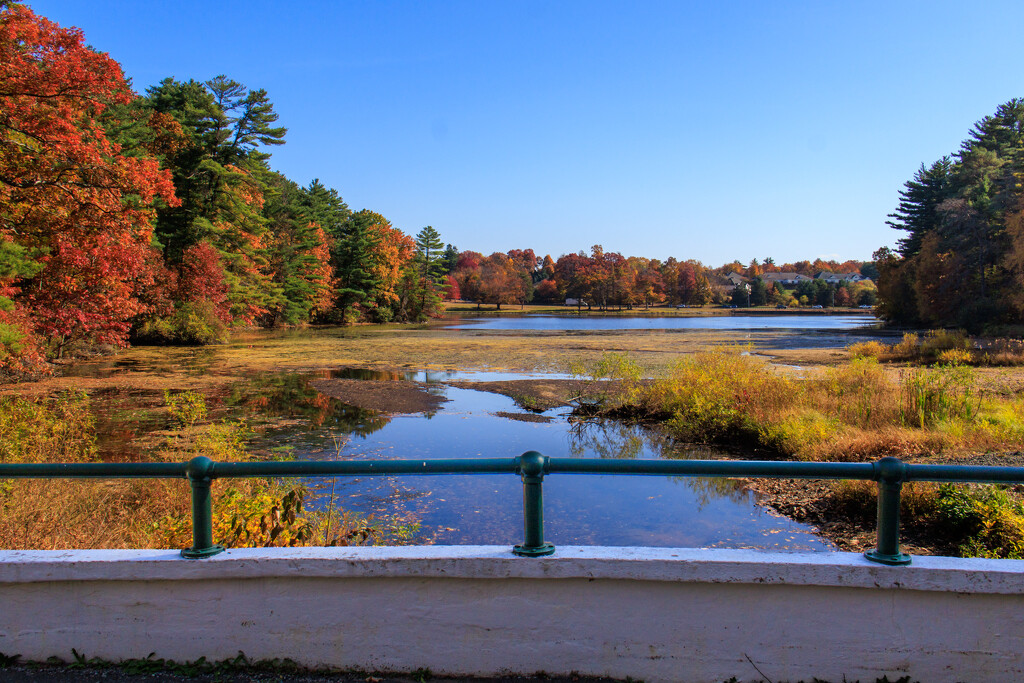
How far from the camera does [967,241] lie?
4938 cm

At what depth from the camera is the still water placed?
838 centimetres

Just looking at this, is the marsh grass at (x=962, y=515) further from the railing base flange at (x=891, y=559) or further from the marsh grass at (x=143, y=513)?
the marsh grass at (x=143, y=513)

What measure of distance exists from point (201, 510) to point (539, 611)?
5.58 ft

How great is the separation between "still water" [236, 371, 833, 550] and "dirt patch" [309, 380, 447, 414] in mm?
1168

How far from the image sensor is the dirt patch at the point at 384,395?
720 inches

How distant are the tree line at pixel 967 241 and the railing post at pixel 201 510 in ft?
144

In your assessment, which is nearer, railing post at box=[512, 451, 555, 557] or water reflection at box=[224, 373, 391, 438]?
railing post at box=[512, 451, 555, 557]

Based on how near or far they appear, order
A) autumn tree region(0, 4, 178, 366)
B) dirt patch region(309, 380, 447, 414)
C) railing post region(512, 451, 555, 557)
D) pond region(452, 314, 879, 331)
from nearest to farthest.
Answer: railing post region(512, 451, 555, 557) → autumn tree region(0, 4, 178, 366) → dirt patch region(309, 380, 447, 414) → pond region(452, 314, 879, 331)

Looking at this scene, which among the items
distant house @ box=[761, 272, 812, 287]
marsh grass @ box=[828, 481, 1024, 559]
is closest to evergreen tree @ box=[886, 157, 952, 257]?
marsh grass @ box=[828, 481, 1024, 559]

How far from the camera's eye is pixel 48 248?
17656 millimetres

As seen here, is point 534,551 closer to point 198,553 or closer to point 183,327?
point 198,553

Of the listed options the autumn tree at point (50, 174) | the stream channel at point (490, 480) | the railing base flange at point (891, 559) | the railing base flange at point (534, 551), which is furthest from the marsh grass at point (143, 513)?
the autumn tree at point (50, 174)

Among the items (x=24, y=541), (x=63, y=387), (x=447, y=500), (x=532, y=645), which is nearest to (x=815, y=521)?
(x=447, y=500)

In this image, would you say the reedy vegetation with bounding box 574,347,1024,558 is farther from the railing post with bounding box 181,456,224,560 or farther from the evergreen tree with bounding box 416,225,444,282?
the evergreen tree with bounding box 416,225,444,282
